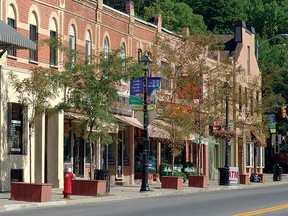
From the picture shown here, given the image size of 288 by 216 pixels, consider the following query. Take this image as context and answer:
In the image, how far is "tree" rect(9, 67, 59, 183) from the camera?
35844 mm

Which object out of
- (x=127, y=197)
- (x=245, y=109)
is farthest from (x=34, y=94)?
(x=245, y=109)

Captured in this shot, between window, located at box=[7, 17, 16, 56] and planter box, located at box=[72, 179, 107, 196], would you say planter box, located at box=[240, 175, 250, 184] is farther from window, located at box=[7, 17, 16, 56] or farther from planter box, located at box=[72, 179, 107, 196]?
window, located at box=[7, 17, 16, 56]

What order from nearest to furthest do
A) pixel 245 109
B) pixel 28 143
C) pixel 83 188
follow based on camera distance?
pixel 83 188, pixel 28 143, pixel 245 109

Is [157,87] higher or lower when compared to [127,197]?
higher

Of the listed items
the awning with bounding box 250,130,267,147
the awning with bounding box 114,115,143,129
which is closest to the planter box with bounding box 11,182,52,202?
the awning with bounding box 114,115,143,129

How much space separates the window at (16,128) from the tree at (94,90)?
236 centimetres

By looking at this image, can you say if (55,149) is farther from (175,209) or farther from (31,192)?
(175,209)

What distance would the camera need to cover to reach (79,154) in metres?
46.2

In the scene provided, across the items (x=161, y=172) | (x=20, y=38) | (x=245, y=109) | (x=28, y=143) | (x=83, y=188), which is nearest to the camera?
(x=20, y=38)

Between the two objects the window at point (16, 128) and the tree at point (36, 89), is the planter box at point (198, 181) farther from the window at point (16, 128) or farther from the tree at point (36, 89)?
the tree at point (36, 89)

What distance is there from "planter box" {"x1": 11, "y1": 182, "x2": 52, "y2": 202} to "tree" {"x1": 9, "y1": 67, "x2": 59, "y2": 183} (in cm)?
497

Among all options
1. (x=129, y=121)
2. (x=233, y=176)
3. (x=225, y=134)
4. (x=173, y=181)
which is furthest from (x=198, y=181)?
(x=233, y=176)

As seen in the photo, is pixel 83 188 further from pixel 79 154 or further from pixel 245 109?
pixel 245 109

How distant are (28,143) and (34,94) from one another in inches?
154
